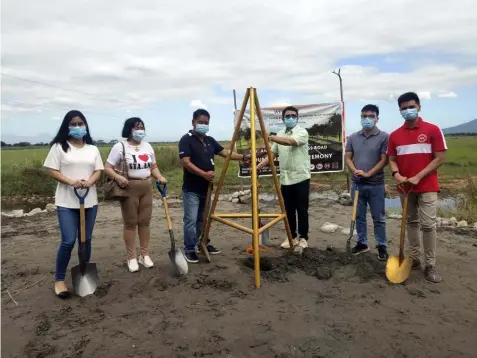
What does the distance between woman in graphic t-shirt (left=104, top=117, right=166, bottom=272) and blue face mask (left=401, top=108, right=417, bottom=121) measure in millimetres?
2942

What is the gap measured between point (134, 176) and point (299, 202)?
227cm

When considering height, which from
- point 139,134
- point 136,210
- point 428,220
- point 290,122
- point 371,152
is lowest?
point 428,220

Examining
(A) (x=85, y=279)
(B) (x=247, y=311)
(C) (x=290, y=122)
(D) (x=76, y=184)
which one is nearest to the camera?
(B) (x=247, y=311)

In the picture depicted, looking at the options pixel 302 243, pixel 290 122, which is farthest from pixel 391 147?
pixel 302 243

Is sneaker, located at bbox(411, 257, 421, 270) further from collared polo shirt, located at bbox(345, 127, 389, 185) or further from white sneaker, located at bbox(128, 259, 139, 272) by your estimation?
white sneaker, located at bbox(128, 259, 139, 272)

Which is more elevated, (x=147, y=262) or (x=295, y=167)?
(x=295, y=167)

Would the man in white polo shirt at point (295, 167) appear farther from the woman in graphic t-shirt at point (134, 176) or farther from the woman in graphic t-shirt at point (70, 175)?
the woman in graphic t-shirt at point (70, 175)

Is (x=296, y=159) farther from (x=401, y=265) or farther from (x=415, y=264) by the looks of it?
(x=415, y=264)

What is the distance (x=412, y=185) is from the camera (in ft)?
13.8

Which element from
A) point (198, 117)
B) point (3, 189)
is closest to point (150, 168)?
point (198, 117)

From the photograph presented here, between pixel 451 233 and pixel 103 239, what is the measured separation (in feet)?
19.6

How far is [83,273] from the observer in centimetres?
407

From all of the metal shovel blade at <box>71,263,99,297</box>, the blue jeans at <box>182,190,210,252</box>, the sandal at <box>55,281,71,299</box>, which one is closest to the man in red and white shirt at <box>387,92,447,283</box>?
the blue jeans at <box>182,190,210,252</box>

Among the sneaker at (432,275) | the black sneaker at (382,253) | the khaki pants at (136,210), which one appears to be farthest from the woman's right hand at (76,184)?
the sneaker at (432,275)
